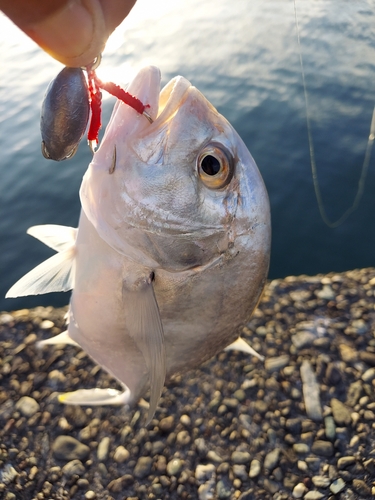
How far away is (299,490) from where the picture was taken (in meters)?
2.69

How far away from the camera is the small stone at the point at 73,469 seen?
110 inches

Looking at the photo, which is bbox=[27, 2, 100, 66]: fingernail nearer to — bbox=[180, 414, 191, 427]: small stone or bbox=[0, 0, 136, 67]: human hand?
bbox=[0, 0, 136, 67]: human hand

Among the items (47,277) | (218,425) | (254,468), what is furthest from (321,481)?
(47,277)

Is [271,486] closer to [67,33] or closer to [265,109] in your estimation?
[67,33]

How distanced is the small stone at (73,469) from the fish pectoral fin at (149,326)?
4.72ft

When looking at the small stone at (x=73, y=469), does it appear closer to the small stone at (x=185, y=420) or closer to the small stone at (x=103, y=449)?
the small stone at (x=103, y=449)

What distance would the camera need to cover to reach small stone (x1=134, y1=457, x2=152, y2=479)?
110 inches

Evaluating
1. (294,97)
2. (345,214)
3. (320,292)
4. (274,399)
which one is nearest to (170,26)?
(294,97)

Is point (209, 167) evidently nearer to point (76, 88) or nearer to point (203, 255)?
point (203, 255)

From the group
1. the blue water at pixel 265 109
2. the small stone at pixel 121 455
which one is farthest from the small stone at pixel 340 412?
the blue water at pixel 265 109

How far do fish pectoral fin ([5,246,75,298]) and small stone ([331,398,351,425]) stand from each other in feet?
7.43

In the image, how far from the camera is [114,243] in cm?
171

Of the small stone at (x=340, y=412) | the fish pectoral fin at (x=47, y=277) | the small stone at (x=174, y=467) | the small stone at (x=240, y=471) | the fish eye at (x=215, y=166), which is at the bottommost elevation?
the small stone at (x=340, y=412)

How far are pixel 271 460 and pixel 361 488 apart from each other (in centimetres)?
58
